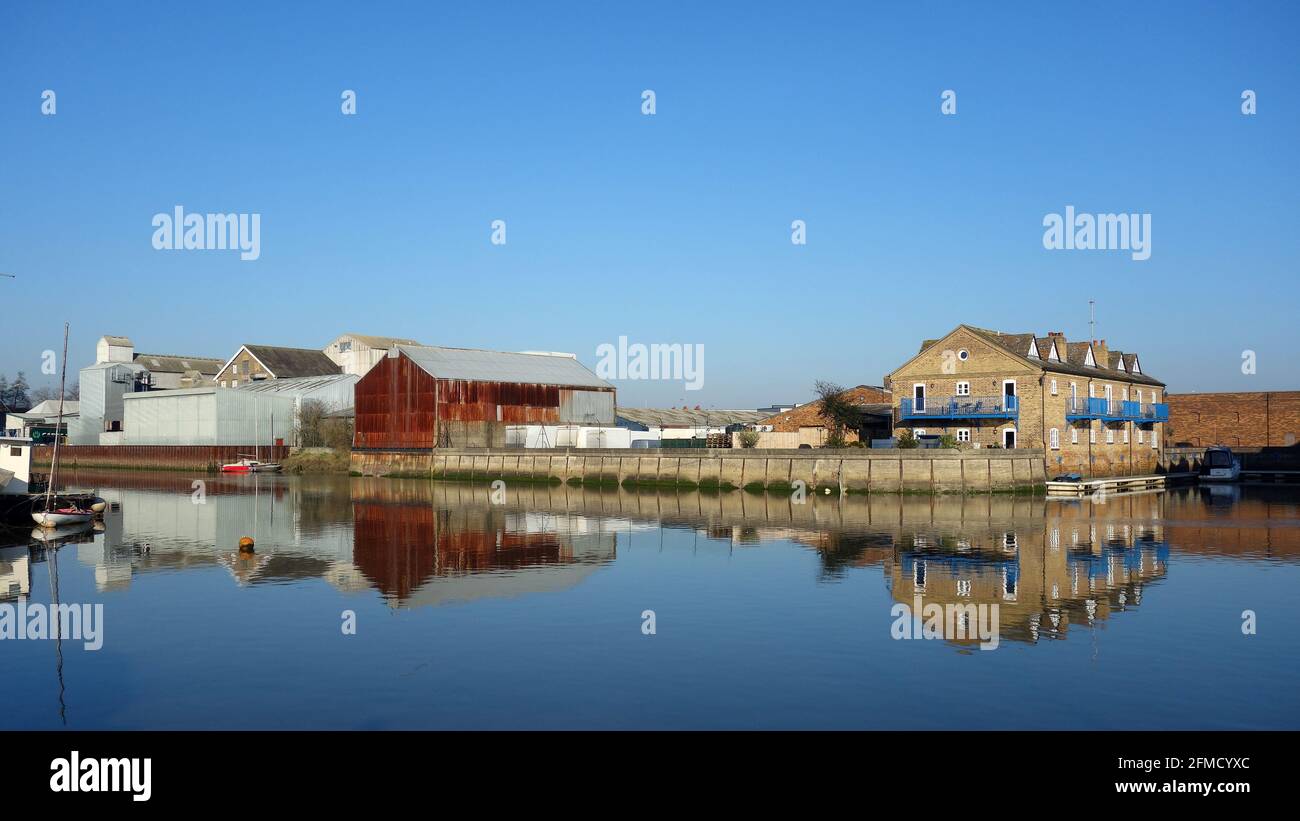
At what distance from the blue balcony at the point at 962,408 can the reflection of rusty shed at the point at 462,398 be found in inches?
1064

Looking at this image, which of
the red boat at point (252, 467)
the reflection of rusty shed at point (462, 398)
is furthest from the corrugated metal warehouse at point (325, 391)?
the reflection of rusty shed at point (462, 398)

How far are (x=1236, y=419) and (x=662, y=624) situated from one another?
7956 centimetres

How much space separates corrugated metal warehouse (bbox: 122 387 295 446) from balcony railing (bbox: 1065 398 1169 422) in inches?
2428

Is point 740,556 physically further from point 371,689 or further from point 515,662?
point 371,689

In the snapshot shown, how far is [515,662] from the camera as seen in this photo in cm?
1702

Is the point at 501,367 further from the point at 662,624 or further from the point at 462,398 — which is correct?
the point at 662,624

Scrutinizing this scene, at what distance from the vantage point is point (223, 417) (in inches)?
3312

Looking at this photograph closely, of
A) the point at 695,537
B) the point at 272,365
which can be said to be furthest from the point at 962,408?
the point at 272,365

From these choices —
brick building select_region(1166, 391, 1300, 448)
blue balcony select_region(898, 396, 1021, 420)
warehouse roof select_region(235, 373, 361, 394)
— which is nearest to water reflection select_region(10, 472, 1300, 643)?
blue balcony select_region(898, 396, 1021, 420)

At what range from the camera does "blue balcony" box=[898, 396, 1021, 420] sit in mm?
55031

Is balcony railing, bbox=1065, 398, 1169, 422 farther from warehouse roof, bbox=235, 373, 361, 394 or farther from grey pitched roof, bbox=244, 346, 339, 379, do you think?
grey pitched roof, bbox=244, 346, 339, 379
